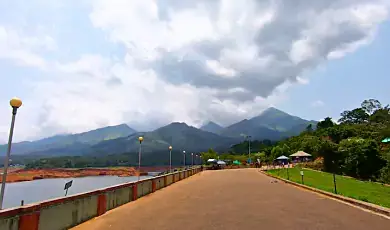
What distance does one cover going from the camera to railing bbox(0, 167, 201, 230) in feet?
21.1

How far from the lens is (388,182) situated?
34938 millimetres

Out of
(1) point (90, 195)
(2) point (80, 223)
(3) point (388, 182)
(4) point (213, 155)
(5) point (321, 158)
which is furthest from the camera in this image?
(4) point (213, 155)

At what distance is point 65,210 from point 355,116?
117 m

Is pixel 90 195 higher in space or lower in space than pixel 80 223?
higher

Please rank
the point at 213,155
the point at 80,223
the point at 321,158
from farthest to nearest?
the point at 213,155, the point at 321,158, the point at 80,223

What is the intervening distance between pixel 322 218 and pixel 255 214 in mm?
1984

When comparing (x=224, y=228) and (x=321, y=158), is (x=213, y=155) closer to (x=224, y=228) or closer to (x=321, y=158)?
(x=321, y=158)

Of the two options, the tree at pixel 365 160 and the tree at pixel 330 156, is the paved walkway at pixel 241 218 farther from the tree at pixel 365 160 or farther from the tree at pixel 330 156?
the tree at pixel 330 156

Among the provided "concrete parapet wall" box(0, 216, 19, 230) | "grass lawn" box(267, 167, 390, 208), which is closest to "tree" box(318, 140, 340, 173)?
"grass lawn" box(267, 167, 390, 208)

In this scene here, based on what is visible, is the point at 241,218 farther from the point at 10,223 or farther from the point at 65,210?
the point at 10,223

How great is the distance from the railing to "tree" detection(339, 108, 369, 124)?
108 m

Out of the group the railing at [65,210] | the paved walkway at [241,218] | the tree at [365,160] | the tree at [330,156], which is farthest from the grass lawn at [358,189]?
the tree at [330,156]

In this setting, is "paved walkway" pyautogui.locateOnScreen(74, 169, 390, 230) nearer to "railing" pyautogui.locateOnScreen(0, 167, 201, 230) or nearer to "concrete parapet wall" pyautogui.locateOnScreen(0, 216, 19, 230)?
"railing" pyautogui.locateOnScreen(0, 167, 201, 230)

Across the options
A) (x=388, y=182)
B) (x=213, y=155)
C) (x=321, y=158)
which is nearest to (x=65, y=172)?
(x=213, y=155)
